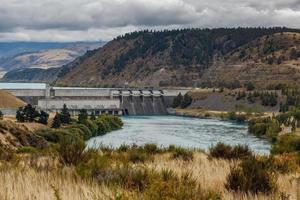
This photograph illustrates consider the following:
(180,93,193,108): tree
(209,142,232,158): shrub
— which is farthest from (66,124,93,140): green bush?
(180,93,193,108): tree

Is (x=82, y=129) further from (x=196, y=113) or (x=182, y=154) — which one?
(x=196, y=113)

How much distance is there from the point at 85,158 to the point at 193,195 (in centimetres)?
485

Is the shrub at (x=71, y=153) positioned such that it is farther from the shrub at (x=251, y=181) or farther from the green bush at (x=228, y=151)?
the green bush at (x=228, y=151)

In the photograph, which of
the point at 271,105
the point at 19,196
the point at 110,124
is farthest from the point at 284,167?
the point at 271,105

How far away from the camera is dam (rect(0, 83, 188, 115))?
456ft

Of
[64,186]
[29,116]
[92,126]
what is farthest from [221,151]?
[29,116]

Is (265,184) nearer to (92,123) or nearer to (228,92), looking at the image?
(92,123)

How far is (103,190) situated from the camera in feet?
22.1

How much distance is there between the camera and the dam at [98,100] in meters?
139

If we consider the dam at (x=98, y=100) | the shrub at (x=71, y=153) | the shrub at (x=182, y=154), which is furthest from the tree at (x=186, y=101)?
the shrub at (x=71, y=153)

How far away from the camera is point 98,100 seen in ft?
477

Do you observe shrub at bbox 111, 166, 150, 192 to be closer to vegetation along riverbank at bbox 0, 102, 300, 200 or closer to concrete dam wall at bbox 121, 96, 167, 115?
vegetation along riverbank at bbox 0, 102, 300, 200

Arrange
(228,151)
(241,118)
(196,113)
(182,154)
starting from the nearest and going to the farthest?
(228,151) < (182,154) < (241,118) < (196,113)

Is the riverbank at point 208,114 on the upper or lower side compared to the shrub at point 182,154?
lower
